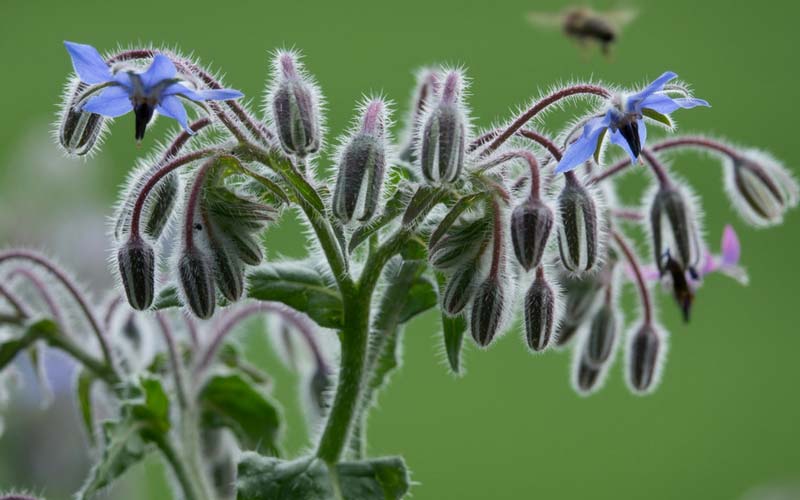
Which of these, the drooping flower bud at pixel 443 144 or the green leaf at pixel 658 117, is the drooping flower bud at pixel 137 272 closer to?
the drooping flower bud at pixel 443 144

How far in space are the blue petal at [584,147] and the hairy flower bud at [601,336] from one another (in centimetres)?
43

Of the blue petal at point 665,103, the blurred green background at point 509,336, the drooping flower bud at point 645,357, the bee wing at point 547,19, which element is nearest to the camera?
the blue petal at point 665,103

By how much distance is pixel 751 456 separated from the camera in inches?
296

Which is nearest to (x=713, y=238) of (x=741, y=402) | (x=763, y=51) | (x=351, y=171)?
(x=741, y=402)

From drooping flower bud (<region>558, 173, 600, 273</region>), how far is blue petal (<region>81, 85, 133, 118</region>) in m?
0.52

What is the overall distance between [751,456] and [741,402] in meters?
0.88

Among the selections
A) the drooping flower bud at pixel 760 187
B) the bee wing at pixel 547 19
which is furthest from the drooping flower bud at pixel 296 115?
the bee wing at pixel 547 19

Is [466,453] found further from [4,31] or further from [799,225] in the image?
[4,31]

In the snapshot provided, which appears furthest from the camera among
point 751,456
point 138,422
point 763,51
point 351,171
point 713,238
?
point 763,51

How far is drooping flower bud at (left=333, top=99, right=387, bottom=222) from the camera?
147 cm

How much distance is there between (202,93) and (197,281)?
0.25 meters

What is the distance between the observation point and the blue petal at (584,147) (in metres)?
1.47

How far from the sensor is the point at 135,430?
1789mm

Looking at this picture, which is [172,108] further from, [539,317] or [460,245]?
[539,317]
